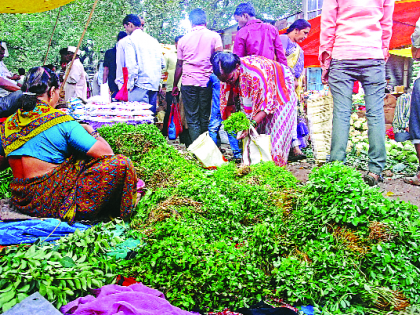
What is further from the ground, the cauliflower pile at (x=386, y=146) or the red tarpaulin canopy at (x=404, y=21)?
the red tarpaulin canopy at (x=404, y=21)

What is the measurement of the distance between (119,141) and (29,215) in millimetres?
1490

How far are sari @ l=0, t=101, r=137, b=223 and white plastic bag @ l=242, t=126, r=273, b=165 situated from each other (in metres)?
1.96

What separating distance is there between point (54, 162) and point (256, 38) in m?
3.56

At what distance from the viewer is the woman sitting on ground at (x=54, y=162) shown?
312 centimetres

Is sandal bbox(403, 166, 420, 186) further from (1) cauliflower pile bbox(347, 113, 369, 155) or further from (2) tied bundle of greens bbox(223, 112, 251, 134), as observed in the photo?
(2) tied bundle of greens bbox(223, 112, 251, 134)

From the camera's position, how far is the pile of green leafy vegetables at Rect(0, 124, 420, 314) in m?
2.24

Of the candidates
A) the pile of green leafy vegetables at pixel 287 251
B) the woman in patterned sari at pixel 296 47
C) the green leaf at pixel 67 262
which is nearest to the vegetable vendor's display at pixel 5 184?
the pile of green leafy vegetables at pixel 287 251

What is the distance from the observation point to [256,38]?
5602 millimetres

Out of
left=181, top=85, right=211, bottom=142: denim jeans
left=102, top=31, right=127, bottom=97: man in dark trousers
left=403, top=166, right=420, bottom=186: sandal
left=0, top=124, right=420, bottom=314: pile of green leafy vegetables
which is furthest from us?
left=102, top=31, right=127, bottom=97: man in dark trousers

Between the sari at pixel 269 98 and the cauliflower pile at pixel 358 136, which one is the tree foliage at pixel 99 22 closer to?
the cauliflower pile at pixel 358 136

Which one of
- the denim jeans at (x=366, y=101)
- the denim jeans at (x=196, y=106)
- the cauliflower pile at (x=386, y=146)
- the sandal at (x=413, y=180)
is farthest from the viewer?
the denim jeans at (x=196, y=106)

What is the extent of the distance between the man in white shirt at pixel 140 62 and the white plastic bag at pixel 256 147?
247 cm

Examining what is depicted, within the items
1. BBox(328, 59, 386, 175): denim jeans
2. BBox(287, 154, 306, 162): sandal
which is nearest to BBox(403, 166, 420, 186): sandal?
BBox(328, 59, 386, 175): denim jeans

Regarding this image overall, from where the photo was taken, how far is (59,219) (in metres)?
3.16
